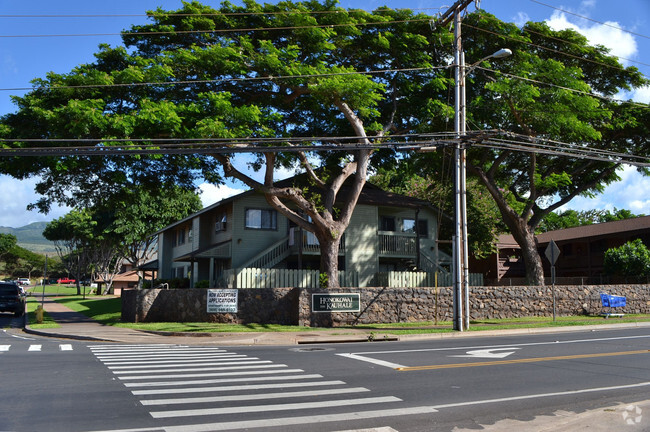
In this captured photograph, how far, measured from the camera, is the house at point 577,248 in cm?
4150

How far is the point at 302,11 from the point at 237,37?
10.1 feet

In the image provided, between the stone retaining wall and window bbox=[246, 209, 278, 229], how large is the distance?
738 centimetres

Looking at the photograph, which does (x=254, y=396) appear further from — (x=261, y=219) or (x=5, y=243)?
(x=5, y=243)

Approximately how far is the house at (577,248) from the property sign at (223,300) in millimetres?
24248

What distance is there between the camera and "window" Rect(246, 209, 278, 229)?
97.7 ft

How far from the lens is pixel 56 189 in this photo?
2556 centimetres

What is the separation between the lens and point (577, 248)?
4731 centimetres

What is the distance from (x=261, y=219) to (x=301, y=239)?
3.93 m

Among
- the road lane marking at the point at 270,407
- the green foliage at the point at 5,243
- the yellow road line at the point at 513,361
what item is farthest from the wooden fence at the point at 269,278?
the green foliage at the point at 5,243

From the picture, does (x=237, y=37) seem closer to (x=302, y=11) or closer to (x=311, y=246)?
(x=302, y=11)

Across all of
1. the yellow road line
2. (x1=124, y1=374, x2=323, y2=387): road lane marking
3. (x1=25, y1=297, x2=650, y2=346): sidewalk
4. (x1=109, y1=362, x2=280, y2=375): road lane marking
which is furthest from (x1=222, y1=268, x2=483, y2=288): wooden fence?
(x1=124, y1=374, x2=323, y2=387): road lane marking

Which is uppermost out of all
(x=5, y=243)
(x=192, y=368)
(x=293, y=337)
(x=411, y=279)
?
(x=5, y=243)

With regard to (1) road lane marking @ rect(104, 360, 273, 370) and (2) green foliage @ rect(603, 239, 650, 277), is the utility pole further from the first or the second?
(2) green foliage @ rect(603, 239, 650, 277)

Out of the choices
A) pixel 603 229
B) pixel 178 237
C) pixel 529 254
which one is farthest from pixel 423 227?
pixel 178 237
